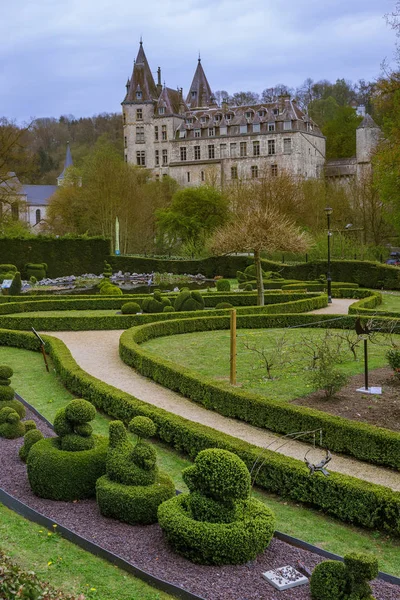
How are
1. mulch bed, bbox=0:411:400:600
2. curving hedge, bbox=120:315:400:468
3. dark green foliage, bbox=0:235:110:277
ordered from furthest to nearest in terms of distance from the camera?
dark green foliage, bbox=0:235:110:277 → curving hedge, bbox=120:315:400:468 → mulch bed, bbox=0:411:400:600

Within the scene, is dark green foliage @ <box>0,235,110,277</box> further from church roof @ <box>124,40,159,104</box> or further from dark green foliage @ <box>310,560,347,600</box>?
church roof @ <box>124,40,159,104</box>

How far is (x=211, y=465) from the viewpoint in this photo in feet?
20.6

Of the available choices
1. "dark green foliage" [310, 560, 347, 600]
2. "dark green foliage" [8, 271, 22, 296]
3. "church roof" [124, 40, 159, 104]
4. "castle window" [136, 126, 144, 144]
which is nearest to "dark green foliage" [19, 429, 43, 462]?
"dark green foliage" [310, 560, 347, 600]

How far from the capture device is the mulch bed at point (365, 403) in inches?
418

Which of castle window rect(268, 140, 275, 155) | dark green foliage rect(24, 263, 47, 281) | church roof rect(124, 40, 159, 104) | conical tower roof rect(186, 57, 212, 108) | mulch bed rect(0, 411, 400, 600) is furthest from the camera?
conical tower roof rect(186, 57, 212, 108)

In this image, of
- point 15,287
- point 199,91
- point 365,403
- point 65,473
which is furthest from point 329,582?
point 199,91

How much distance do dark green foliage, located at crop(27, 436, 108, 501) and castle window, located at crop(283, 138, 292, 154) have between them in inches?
2654

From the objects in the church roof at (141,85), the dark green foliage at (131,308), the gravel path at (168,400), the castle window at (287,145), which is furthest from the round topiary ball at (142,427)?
the church roof at (141,85)

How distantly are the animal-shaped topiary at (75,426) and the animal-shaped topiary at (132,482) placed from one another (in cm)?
55

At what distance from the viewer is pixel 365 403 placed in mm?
11562

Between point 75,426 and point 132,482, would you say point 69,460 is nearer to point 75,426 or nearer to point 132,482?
point 75,426

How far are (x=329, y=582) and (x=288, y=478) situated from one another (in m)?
2.62

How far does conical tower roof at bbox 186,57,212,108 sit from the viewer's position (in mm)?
84750

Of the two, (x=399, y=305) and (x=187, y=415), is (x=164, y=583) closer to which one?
(x=187, y=415)
